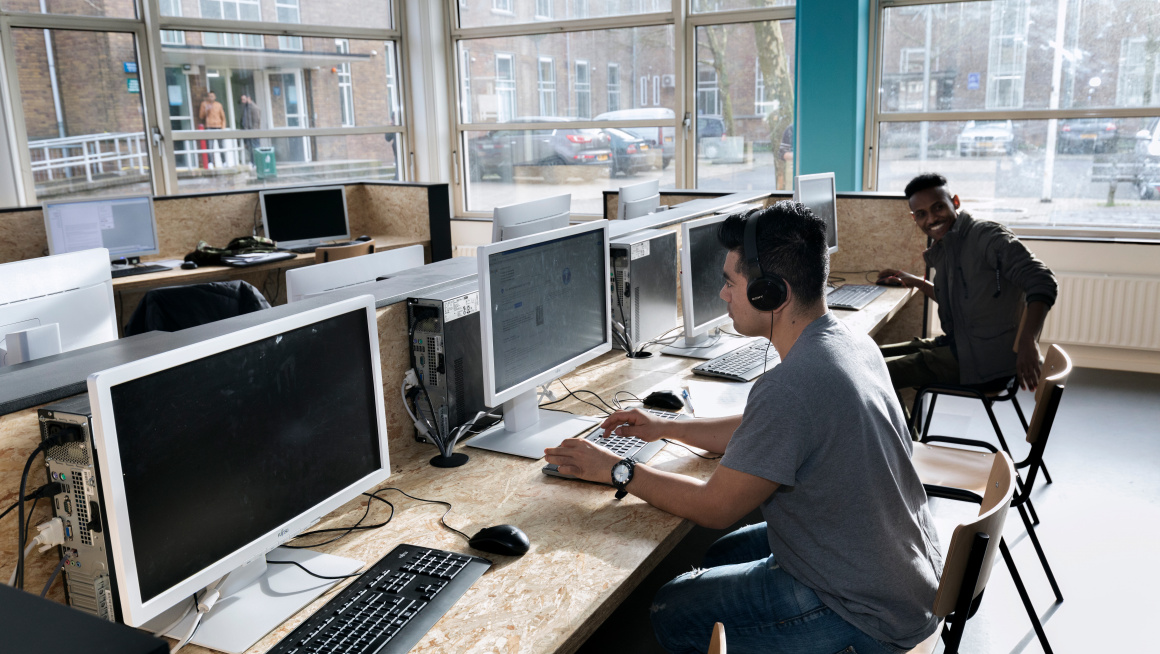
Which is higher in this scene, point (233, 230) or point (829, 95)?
point (829, 95)

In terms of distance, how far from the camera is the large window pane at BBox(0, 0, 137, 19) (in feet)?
16.8

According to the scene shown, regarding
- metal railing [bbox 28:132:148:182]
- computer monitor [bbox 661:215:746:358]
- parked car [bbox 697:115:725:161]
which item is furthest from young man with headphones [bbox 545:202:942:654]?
metal railing [bbox 28:132:148:182]

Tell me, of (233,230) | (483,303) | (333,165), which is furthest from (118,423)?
(333,165)

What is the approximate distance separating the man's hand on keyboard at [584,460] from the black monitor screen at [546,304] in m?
0.20

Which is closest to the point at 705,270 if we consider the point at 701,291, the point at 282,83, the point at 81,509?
the point at 701,291

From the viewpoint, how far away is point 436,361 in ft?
6.16

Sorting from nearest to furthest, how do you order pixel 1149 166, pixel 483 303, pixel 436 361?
pixel 483 303 < pixel 436 361 < pixel 1149 166

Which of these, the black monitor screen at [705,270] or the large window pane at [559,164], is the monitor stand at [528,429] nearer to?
the black monitor screen at [705,270]

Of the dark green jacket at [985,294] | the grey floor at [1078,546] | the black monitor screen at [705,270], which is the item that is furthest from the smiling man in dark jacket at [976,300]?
the black monitor screen at [705,270]

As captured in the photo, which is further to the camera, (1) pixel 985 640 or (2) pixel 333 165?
(2) pixel 333 165

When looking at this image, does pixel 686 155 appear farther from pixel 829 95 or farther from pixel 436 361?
pixel 436 361

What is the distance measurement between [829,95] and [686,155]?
117 centimetres

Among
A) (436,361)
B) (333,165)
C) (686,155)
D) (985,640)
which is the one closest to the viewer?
(436,361)

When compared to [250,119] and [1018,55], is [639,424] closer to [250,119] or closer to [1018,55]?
[1018,55]
